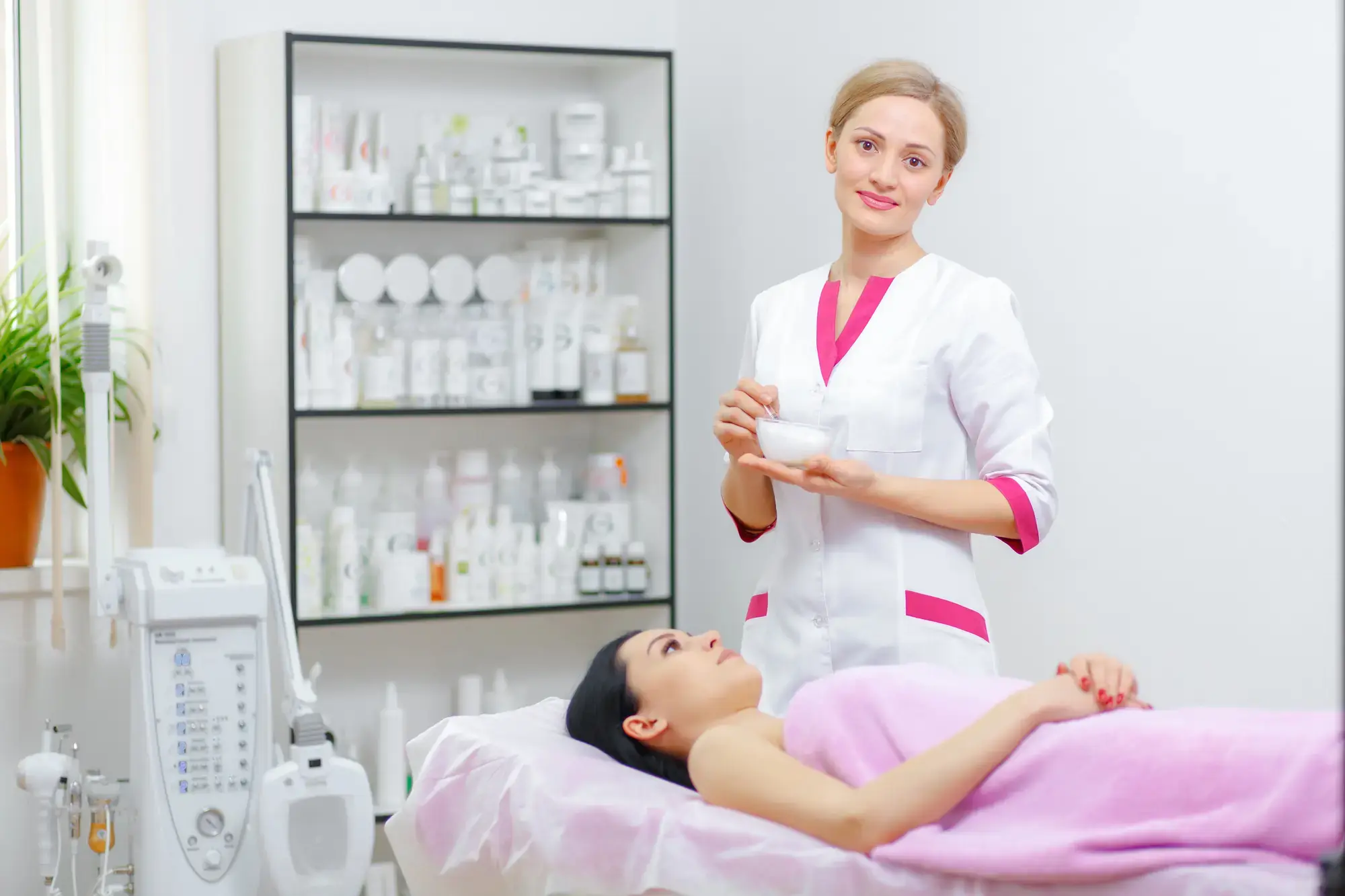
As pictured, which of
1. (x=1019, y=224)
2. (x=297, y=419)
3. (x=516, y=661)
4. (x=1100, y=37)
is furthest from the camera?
(x=516, y=661)

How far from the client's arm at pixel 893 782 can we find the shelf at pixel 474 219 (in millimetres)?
2001

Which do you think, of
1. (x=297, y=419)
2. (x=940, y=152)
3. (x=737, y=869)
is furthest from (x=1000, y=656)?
(x=297, y=419)

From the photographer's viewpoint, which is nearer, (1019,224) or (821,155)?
(1019,224)

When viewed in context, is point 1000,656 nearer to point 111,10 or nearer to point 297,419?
point 297,419

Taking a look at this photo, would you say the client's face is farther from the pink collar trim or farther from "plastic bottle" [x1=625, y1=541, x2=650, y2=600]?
"plastic bottle" [x1=625, y1=541, x2=650, y2=600]

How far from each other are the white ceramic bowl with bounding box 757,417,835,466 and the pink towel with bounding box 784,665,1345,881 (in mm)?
331

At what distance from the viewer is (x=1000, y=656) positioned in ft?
7.64

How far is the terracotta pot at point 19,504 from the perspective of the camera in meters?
2.73

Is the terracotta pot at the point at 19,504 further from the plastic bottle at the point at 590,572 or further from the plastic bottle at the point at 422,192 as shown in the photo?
the plastic bottle at the point at 590,572

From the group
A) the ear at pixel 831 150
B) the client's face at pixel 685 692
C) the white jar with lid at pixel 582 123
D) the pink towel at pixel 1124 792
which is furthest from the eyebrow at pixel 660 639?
the white jar with lid at pixel 582 123

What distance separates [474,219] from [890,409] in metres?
1.67

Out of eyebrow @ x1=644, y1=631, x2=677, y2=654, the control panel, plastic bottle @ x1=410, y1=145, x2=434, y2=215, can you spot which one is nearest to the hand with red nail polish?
eyebrow @ x1=644, y1=631, x2=677, y2=654

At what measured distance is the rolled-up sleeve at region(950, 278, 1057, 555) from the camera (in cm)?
157

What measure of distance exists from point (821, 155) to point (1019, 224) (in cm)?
61
